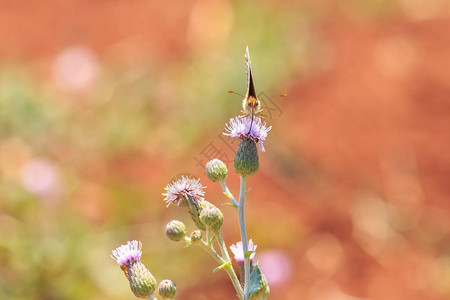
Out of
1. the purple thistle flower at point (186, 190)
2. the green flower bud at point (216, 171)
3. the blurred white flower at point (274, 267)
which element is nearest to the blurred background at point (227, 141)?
the blurred white flower at point (274, 267)

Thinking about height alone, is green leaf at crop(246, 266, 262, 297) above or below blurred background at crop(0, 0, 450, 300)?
below

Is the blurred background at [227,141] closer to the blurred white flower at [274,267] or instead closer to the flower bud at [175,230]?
the blurred white flower at [274,267]

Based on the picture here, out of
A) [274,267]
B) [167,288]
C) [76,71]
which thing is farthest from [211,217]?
[76,71]

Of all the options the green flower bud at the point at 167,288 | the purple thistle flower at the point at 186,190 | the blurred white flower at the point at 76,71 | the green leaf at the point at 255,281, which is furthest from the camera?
the blurred white flower at the point at 76,71

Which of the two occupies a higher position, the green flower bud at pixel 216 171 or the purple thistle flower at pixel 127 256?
the green flower bud at pixel 216 171

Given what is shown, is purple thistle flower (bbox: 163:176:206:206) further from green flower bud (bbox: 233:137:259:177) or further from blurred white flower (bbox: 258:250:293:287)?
blurred white flower (bbox: 258:250:293:287)

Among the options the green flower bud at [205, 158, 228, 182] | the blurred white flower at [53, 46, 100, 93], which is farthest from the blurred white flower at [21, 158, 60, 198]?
the green flower bud at [205, 158, 228, 182]
